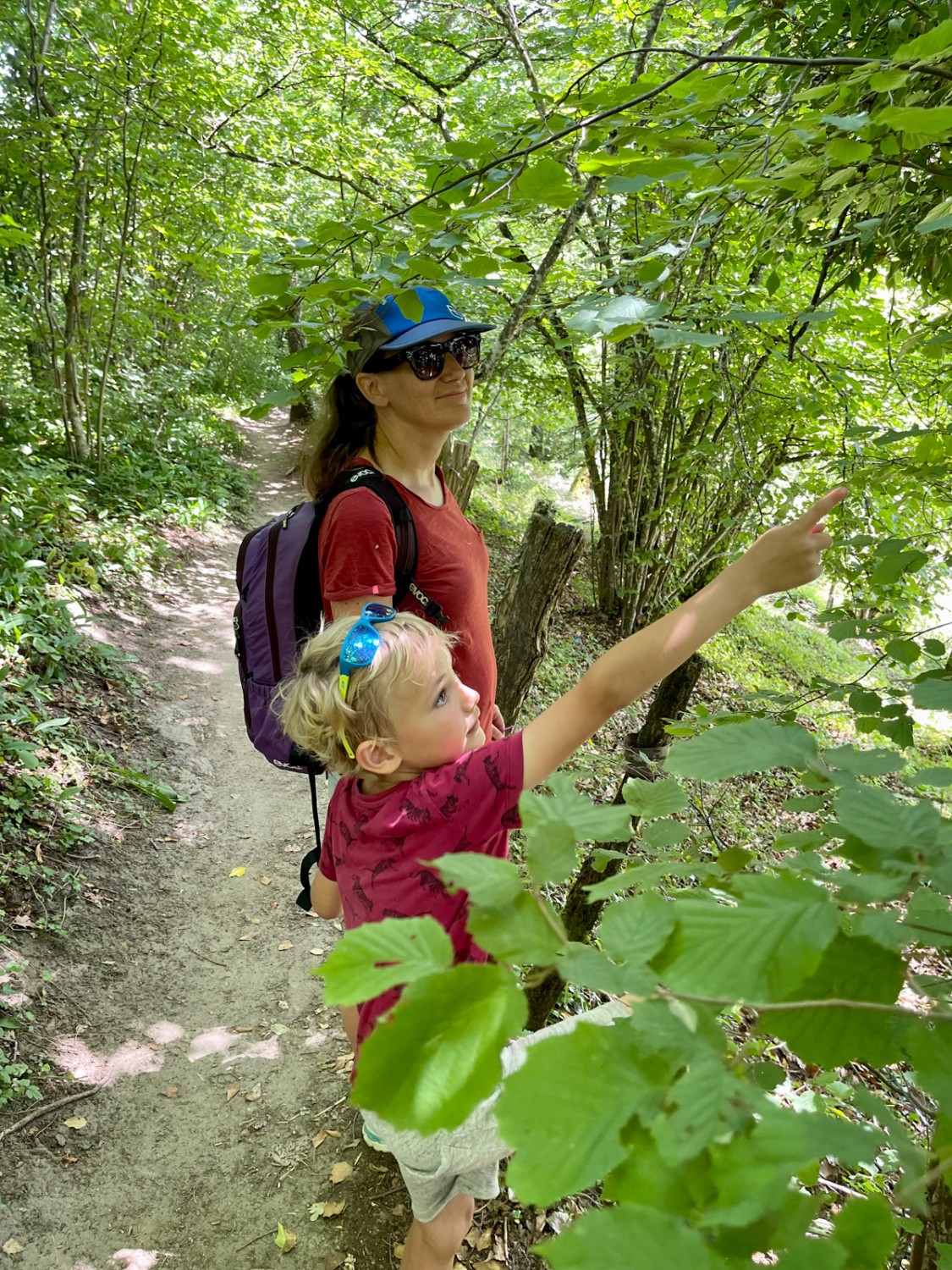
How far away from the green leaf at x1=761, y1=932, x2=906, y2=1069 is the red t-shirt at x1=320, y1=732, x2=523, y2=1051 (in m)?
0.83

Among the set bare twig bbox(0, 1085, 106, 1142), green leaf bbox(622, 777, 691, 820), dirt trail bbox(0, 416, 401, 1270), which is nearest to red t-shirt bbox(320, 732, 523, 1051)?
green leaf bbox(622, 777, 691, 820)

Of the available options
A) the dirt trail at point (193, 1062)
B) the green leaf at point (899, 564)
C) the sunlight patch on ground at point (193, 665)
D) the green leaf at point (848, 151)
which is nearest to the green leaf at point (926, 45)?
the green leaf at point (848, 151)

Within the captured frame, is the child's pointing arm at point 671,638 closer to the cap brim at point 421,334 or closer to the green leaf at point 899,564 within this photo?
the green leaf at point 899,564

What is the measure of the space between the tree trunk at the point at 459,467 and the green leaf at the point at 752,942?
17.7 feet

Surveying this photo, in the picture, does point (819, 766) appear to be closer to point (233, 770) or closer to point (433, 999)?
point (433, 999)

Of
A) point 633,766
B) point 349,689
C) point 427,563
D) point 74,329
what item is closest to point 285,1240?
point 633,766

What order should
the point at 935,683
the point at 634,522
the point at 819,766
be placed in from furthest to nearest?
the point at 634,522 < the point at 935,683 < the point at 819,766

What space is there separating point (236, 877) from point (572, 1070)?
4.14 meters

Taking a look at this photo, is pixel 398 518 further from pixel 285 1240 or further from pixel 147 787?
pixel 147 787

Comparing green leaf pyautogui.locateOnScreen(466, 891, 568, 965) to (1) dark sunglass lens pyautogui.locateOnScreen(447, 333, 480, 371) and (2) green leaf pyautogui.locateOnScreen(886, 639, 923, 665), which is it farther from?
(1) dark sunglass lens pyautogui.locateOnScreen(447, 333, 480, 371)

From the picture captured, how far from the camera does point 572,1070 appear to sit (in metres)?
0.48

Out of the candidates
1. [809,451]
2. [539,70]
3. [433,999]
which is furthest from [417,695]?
[539,70]

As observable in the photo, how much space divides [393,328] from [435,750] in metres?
1.39

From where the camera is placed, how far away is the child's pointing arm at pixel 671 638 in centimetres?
130
